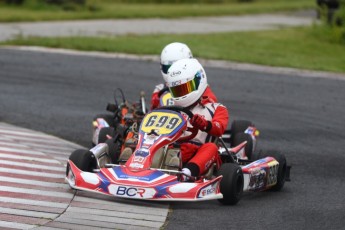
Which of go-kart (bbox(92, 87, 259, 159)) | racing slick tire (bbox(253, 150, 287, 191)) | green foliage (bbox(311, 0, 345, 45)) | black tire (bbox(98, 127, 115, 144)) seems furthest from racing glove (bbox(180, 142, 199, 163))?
green foliage (bbox(311, 0, 345, 45))

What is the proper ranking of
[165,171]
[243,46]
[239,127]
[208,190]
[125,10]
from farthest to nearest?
1. [125,10]
2. [243,46]
3. [239,127]
4. [165,171]
5. [208,190]

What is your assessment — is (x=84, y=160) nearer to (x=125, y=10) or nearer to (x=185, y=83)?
(x=185, y=83)

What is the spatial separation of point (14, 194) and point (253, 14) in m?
24.4

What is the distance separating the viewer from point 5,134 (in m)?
11.3

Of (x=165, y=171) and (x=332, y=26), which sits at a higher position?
(x=165, y=171)

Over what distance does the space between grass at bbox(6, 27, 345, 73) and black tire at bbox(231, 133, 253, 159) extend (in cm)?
825

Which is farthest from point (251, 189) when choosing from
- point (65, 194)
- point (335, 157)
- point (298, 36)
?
point (298, 36)

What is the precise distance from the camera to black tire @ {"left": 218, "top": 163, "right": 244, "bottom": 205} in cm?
834

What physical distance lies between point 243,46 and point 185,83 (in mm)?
12337

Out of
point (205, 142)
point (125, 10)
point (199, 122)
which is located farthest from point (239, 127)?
point (125, 10)

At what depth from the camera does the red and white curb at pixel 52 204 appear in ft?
24.4

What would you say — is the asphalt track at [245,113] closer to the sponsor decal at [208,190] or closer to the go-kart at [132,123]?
the sponsor decal at [208,190]

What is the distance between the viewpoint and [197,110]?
935 centimetres

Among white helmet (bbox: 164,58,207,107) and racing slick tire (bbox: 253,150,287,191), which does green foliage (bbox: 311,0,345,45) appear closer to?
racing slick tire (bbox: 253,150,287,191)
